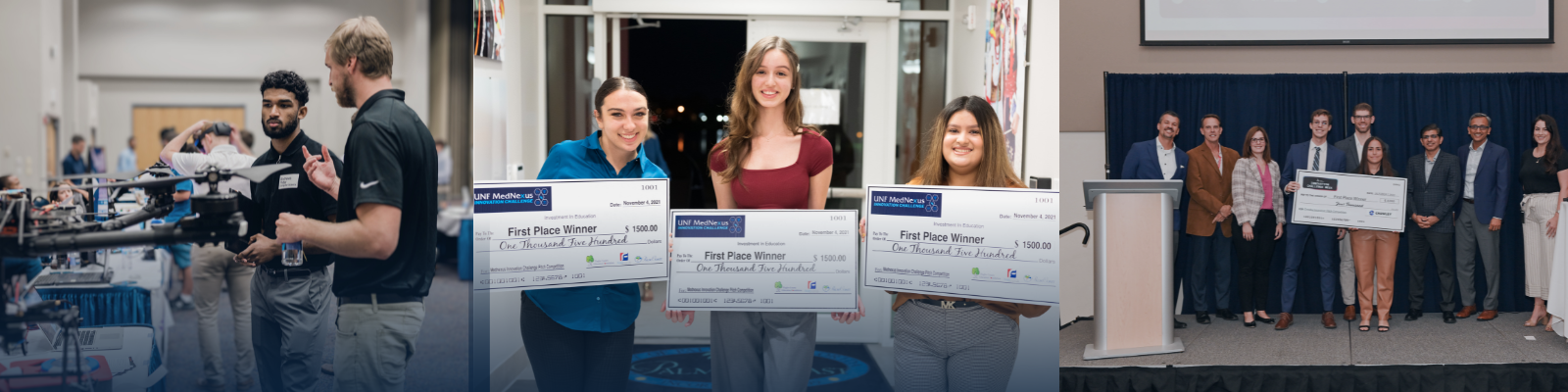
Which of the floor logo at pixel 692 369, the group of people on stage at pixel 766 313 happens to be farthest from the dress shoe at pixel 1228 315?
the group of people on stage at pixel 766 313

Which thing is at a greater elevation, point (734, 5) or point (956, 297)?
point (734, 5)

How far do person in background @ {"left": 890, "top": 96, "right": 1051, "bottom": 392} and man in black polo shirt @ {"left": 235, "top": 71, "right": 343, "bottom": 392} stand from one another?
160cm

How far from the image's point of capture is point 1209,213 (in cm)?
418

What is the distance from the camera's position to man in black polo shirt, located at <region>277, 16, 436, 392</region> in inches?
82.1

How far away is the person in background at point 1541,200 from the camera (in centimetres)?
412

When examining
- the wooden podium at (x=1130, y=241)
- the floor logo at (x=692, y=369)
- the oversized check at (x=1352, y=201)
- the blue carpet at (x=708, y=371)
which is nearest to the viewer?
the blue carpet at (x=708, y=371)

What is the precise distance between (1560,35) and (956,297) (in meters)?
4.31

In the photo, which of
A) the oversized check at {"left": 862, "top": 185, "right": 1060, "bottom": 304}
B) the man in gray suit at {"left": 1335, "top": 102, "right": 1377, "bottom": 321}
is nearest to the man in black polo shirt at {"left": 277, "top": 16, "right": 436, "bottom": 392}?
the oversized check at {"left": 862, "top": 185, "right": 1060, "bottom": 304}

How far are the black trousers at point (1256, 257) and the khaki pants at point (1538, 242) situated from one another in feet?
4.26

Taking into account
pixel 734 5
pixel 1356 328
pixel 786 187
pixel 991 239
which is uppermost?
pixel 734 5

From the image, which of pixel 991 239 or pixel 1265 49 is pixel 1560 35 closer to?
pixel 1265 49

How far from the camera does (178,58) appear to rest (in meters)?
2.12

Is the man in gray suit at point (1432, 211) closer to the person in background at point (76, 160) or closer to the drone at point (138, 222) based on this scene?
the drone at point (138, 222)

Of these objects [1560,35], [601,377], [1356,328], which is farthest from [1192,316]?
[601,377]
